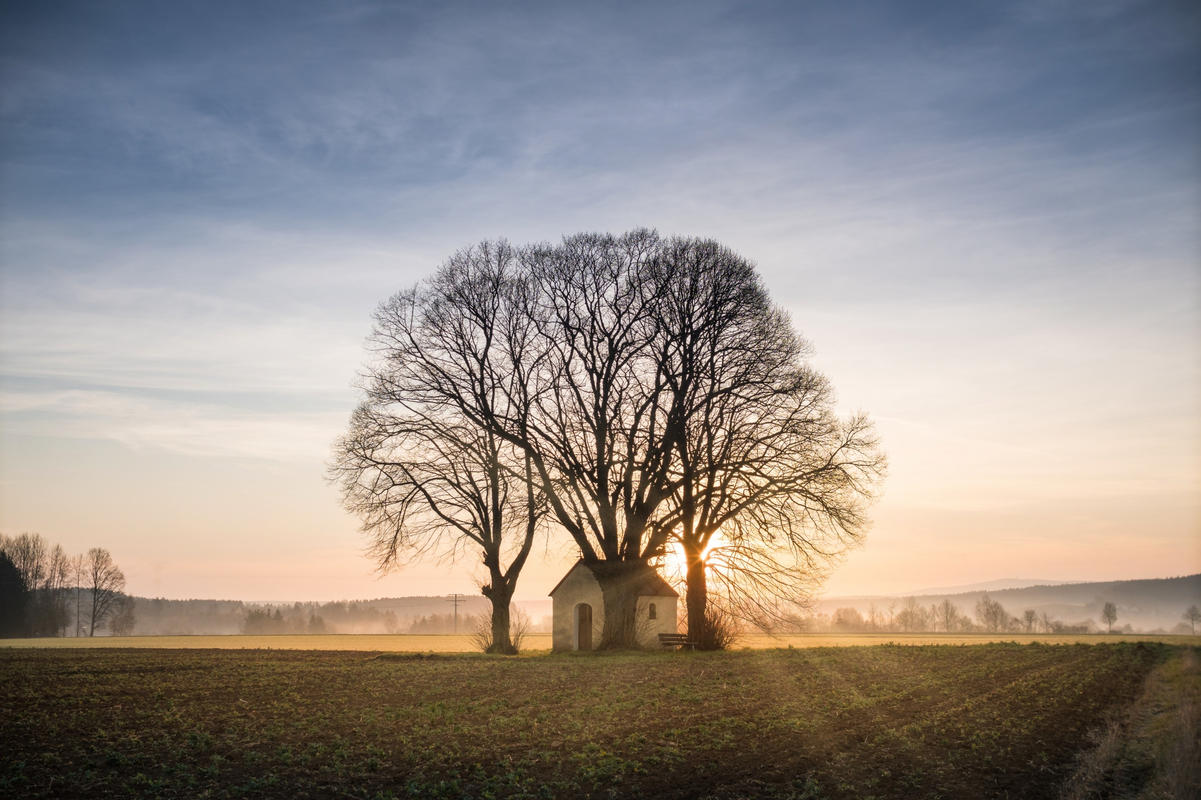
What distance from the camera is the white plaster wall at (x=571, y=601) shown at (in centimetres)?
3531

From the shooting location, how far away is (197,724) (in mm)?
12867

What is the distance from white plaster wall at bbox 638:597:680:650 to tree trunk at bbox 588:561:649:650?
1.99 metres

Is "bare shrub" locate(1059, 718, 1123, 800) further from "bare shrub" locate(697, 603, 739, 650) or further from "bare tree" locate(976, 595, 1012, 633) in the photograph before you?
"bare tree" locate(976, 595, 1012, 633)

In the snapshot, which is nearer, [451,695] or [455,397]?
[451,695]

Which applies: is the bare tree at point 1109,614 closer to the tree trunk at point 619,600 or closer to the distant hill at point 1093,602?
the distant hill at point 1093,602

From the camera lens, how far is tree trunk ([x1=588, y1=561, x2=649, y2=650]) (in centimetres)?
2873

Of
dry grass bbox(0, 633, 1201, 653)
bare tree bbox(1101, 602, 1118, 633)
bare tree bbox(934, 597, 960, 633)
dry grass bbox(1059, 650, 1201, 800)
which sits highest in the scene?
dry grass bbox(1059, 650, 1201, 800)

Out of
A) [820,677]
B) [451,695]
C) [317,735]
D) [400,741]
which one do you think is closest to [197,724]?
[317,735]

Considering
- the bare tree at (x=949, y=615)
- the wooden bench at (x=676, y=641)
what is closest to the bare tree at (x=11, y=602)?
the wooden bench at (x=676, y=641)

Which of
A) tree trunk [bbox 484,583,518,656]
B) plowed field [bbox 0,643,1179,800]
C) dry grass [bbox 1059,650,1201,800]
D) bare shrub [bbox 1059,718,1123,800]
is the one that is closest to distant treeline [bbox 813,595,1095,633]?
tree trunk [bbox 484,583,518,656]

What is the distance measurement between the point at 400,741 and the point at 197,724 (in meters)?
3.59

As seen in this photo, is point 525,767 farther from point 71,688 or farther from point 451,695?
point 71,688

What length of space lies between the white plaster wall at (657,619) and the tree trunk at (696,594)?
2458 millimetres

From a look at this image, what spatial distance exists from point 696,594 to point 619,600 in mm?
2903
